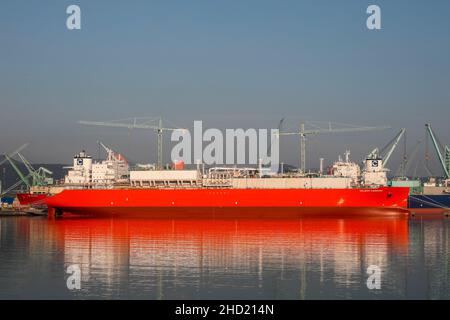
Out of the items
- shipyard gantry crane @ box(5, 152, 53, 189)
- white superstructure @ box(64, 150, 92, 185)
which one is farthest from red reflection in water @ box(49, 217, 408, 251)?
shipyard gantry crane @ box(5, 152, 53, 189)

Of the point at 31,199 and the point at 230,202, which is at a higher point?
the point at 230,202

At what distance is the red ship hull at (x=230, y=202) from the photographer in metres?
52.4

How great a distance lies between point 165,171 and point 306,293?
39119 mm

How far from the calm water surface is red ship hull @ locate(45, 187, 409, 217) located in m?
9.28

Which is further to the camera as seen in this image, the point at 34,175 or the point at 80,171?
the point at 34,175

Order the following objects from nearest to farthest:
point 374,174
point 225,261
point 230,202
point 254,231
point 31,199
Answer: point 225,261, point 254,231, point 230,202, point 374,174, point 31,199

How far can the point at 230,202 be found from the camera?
53312 millimetres

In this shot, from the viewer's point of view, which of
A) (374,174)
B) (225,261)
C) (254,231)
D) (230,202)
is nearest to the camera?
(225,261)

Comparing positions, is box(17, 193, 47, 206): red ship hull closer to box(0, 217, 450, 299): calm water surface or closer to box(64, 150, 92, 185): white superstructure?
box(64, 150, 92, 185): white superstructure

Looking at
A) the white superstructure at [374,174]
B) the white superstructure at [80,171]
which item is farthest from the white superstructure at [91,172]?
the white superstructure at [374,174]

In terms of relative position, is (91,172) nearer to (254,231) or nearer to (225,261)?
(254,231)

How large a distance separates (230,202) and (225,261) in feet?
87.6

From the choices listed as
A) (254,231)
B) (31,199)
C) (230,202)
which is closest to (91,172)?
(31,199)
